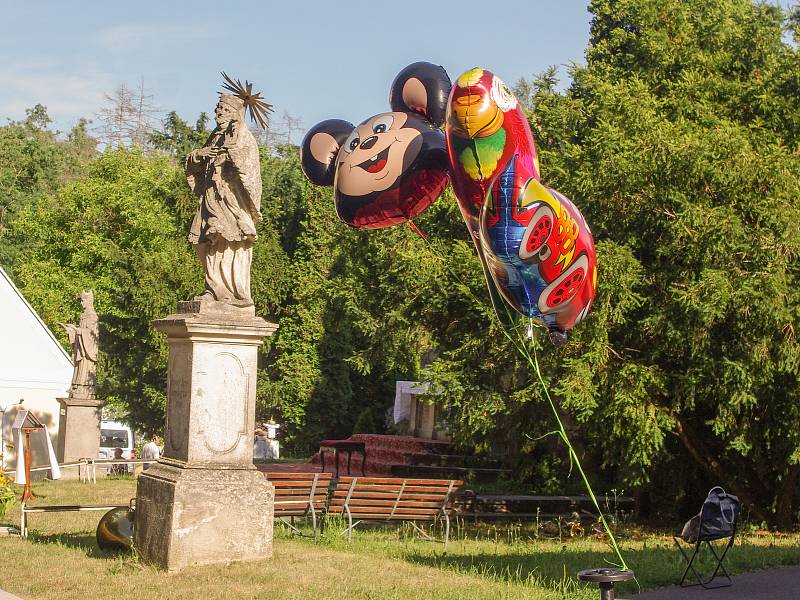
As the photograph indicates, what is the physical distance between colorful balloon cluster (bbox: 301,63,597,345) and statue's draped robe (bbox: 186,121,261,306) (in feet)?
4.14

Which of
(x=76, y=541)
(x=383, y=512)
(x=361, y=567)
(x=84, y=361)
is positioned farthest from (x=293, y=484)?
(x=84, y=361)

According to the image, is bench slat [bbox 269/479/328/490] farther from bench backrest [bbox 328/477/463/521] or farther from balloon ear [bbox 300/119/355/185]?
balloon ear [bbox 300/119/355/185]

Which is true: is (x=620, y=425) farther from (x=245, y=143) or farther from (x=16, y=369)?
(x=16, y=369)

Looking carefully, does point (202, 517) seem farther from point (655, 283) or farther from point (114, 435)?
point (114, 435)

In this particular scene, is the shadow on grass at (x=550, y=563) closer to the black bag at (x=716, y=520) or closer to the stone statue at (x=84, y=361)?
the black bag at (x=716, y=520)

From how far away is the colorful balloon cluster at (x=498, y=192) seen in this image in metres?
8.52

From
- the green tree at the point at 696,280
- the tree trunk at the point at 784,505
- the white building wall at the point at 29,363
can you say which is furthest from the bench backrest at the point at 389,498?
the white building wall at the point at 29,363

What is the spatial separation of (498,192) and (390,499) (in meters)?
5.46

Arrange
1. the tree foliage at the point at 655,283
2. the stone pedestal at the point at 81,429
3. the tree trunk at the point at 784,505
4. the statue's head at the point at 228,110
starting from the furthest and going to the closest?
the stone pedestal at the point at 81,429 < the tree trunk at the point at 784,505 < the tree foliage at the point at 655,283 < the statue's head at the point at 228,110

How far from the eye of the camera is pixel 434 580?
924cm

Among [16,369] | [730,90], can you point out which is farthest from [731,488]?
[16,369]

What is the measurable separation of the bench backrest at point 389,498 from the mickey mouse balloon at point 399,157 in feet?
12.5

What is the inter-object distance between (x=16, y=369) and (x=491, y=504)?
17276mm

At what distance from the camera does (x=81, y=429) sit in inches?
1023
